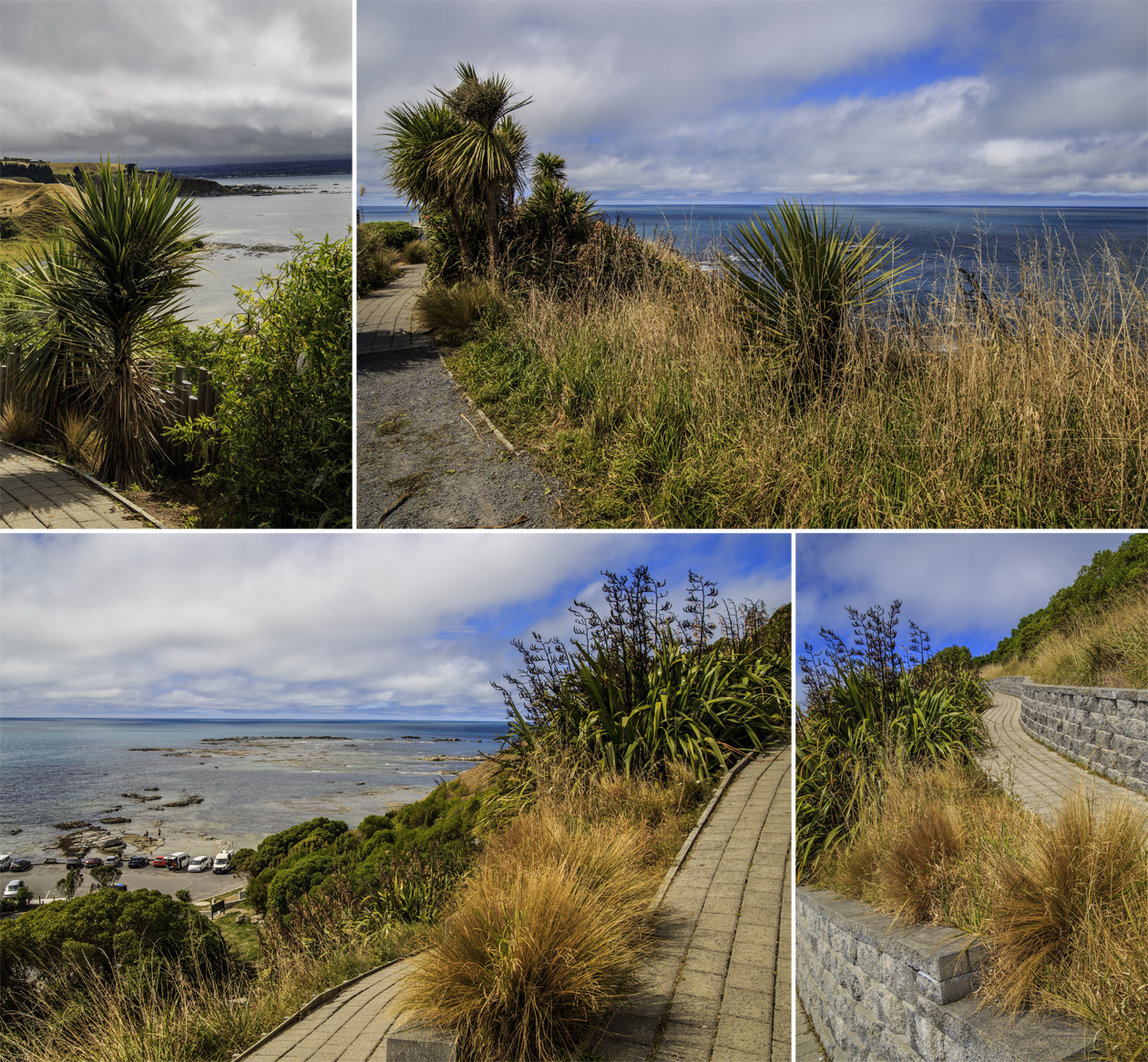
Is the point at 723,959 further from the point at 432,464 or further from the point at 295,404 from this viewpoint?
the point at 295,404

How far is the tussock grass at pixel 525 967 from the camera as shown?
2.44m

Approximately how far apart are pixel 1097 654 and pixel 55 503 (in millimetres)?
6784

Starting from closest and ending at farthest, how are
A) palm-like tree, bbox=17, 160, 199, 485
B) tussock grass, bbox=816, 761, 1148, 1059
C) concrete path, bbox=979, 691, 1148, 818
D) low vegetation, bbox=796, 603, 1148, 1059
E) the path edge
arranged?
1. tussock grass, bbox=816, 761, 1148, 1059
2. low vegetation, bbox=796, 603, 1148, 1059
3. the path edge
4. concrete path, bbox=979, 691, 1148, 818
5. palm-like tree, bbox=17, 160, 199, 485

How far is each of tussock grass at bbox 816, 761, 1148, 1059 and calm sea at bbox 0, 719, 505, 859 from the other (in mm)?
3014

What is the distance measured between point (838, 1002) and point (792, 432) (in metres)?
3.09

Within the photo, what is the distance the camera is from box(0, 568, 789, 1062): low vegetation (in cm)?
254

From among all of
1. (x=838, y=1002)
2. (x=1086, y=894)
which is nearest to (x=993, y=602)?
(x=1086, y=894)

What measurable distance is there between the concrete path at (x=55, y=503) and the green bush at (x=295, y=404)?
63 centimetres

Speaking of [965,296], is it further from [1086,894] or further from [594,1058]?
[594,1058]

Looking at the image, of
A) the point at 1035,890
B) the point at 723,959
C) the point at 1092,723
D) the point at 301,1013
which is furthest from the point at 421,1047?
the point at 1092,723

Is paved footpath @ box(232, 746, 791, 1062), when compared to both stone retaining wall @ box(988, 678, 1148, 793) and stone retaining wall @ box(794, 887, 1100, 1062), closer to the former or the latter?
stone retaining wall @ box(794, 887, 1100, 1062)

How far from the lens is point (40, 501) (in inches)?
180

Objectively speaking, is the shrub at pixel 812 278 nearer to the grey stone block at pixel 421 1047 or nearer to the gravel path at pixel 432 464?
the gravel path at pixel 432 464

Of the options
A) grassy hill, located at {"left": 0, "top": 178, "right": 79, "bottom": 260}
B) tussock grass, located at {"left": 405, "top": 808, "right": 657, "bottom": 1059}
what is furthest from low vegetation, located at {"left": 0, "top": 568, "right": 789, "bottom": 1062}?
grassy hill, located at {"left": 0, "top": 178, "right": 79, "bottom": 260}
